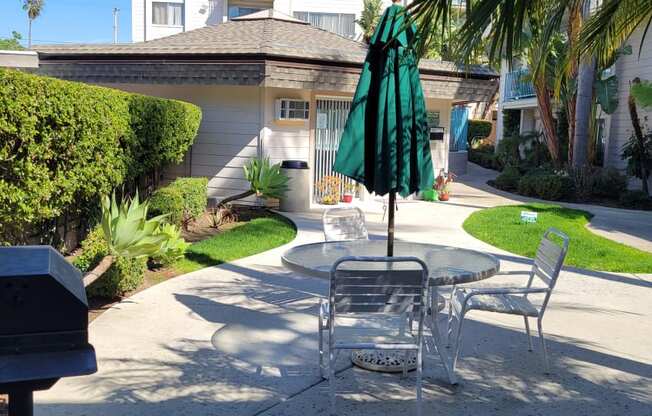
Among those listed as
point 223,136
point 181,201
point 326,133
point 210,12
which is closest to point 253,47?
point 223,136

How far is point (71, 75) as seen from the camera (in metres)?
14.0

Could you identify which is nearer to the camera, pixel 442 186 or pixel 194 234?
pixel 194 234

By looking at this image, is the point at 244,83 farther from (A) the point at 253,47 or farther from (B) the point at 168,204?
(B) the point at 168,204

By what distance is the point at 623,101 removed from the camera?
1942cm

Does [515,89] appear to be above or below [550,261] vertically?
above

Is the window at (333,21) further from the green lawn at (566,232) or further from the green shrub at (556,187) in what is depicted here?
the green lawn at (566,232)

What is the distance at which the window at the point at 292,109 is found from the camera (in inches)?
519

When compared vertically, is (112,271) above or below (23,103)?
below

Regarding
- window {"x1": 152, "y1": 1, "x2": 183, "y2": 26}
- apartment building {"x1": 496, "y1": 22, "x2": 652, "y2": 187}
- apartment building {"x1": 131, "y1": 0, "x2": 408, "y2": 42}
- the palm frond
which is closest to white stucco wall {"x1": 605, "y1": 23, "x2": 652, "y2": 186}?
apartment building {"x1": 496, "y1": 22, "x2": 652, "y2": 187}

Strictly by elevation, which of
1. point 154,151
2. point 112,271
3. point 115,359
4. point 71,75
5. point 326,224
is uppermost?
point 71,75

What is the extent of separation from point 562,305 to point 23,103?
5.88 meters

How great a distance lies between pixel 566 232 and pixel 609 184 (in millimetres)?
7054

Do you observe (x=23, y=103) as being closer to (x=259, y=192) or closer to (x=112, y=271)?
(x=112, y=271)

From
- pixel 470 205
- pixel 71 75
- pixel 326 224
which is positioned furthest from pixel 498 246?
pixel 71 75
